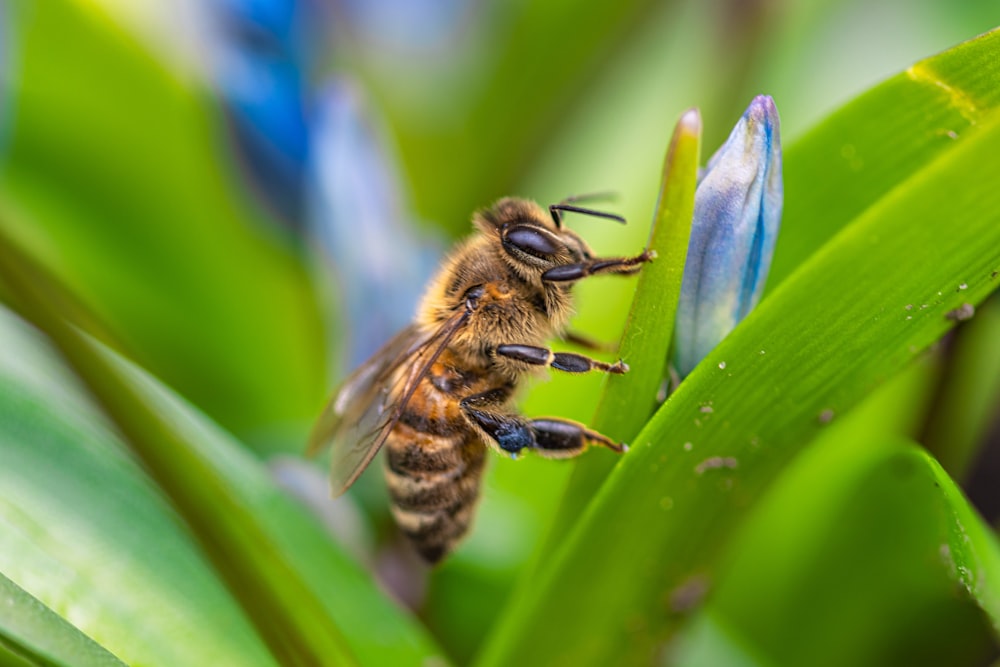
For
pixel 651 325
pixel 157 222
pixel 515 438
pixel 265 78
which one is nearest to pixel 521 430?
pixel 515 438

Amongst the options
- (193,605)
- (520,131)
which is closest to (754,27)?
(520,131)

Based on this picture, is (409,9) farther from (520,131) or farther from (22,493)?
(22,493)

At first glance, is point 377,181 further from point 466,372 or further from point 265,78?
point 466,372

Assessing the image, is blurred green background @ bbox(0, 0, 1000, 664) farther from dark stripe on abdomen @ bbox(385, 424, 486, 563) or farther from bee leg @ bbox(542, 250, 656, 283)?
bee leg @ bbox(542, 250, 656, 283)

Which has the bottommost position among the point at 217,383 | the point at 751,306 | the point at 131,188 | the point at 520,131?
the point at 217,383

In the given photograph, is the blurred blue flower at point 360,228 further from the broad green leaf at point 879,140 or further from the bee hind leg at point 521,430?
the broad green leaf at point 879,140

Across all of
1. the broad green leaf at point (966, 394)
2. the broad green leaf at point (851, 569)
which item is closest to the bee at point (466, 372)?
the broad green leaf at point (851, 569)

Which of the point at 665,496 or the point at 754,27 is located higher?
the point at 754,27
